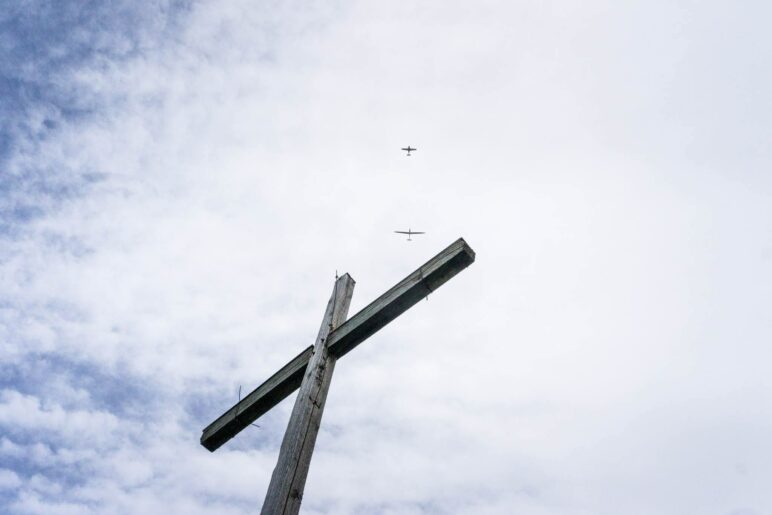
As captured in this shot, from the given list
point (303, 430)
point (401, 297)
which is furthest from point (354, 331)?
point (303, 430)

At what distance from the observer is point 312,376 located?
3.92m

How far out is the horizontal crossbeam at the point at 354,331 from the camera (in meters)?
3.84

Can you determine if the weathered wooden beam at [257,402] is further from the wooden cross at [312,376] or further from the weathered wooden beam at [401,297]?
the weathered wooden beam at [401,297]

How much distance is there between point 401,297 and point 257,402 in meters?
1.62

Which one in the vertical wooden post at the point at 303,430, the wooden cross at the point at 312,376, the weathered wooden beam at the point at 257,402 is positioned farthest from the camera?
the weathered wooden beam at the point at 257,402

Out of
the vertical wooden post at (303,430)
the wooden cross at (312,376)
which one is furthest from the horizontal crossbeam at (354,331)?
the vertical wooden post at (303,430)

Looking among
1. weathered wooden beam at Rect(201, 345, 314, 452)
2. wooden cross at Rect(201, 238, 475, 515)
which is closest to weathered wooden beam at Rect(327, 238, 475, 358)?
wooden cross at Rect(201, 238, 475, 515)

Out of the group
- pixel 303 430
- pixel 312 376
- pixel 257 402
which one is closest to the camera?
pixel 303 430

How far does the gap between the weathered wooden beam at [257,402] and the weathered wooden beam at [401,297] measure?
0.32 meters

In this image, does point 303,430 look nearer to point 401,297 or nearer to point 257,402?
point 257,402

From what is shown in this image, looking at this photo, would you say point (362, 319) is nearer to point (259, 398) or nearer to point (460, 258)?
point (460, 258)

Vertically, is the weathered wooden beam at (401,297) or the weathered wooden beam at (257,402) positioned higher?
the weathered wooden beam at (401,297)

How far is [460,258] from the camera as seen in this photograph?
379 cm

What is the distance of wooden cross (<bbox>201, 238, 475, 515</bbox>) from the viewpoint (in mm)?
3414
